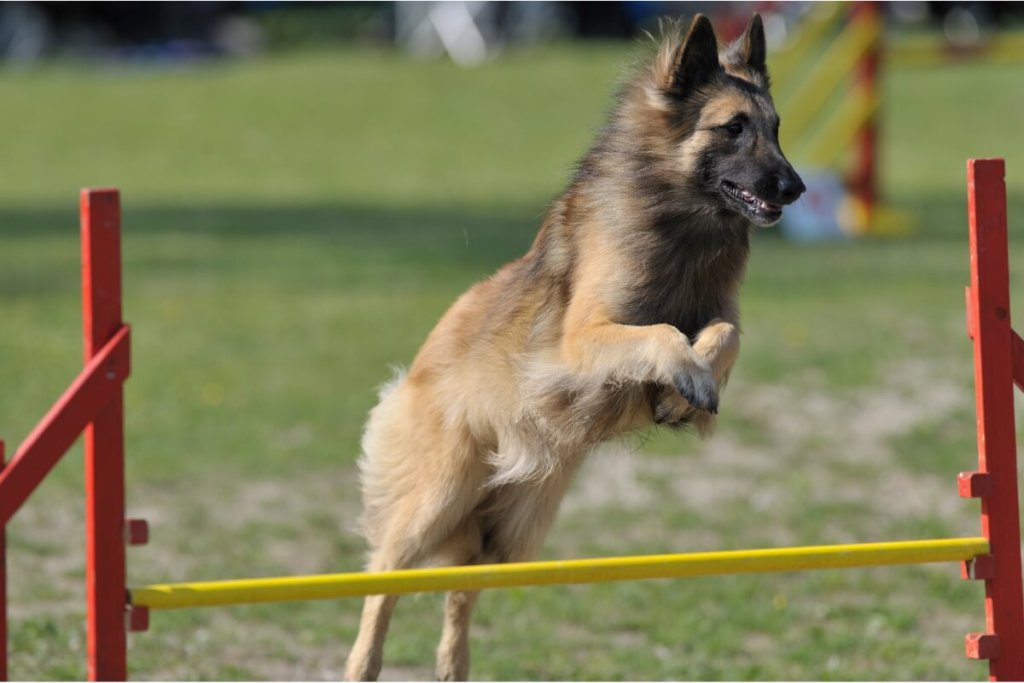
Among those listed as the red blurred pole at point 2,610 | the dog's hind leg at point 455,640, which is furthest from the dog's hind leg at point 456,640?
the red blurred pole at point 2,610

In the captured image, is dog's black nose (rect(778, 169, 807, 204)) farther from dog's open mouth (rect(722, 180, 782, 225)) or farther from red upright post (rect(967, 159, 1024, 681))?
red upright post (rect(967, 159, 1024, 681))

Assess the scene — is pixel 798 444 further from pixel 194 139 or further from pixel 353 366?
pixel 194 139

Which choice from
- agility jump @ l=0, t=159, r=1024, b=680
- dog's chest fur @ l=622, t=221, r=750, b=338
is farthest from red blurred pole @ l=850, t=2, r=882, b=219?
agility jump @ l=0, t=159, r=1024, b=680

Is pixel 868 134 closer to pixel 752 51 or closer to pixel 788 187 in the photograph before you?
pixel 752 51

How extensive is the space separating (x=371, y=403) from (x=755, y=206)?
6.33m

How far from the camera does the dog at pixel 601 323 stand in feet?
16.3

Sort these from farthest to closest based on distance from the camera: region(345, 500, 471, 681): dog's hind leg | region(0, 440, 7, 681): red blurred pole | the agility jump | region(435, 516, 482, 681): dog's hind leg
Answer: region(435, 516, 482, 681): dog's hind leg < region(345, 500, 471, 681): dog's hind leg < region(0, 440, 7, 681): red blurred pole < the agility jump

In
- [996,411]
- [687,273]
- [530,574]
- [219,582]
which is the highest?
[687,273]

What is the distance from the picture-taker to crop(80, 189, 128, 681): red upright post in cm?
439

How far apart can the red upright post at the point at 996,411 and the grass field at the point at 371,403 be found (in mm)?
1264

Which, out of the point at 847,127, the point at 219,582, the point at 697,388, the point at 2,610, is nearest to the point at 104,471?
the point at 219,582

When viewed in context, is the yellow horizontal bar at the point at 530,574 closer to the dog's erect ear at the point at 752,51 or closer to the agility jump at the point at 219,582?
the agility jump at the point at 219,582

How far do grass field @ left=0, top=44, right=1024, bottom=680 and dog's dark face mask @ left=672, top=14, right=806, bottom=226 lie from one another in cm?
75

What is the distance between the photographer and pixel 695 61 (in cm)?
511
